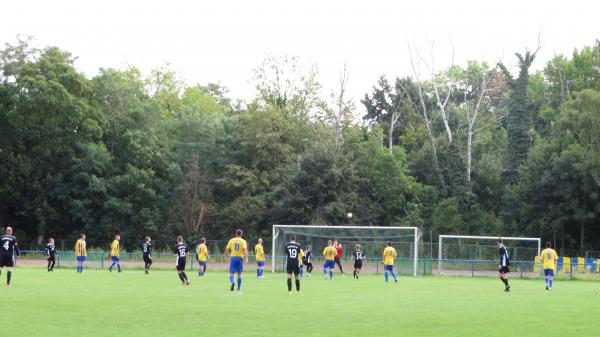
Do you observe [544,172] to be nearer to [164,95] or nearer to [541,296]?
[541,296]

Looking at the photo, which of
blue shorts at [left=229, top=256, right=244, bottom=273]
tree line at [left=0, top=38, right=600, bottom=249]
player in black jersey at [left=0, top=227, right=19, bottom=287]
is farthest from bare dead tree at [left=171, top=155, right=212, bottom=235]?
blue shorts at [left=229, top=256, right=244, bottom=273]

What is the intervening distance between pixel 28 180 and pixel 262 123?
19.4 metres

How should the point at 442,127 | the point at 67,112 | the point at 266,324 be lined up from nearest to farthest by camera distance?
1. the point at 266,324
2. the point at 67,112
3. the point at 442,127

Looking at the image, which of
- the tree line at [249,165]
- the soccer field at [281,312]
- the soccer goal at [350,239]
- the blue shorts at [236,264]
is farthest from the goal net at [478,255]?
the blue shorts at [236,264]

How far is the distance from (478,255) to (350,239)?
7250mm

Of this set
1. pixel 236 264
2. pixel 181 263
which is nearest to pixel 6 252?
pixel 181 263

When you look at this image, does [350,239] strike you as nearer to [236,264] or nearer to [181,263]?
[181,263]

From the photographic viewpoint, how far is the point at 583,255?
54.1 metres

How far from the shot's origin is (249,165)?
6738cm

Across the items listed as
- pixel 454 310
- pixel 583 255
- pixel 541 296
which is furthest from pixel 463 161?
pixel 454 310

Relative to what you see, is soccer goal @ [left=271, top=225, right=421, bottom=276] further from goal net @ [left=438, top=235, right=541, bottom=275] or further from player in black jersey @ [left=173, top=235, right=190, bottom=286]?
player in black jersey @ [left=173, top=235, right=190, bottom=286]

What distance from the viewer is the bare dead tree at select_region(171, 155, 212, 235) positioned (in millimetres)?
66438

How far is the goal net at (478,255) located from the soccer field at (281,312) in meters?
17.0

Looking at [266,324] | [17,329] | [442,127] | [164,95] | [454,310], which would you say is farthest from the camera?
[164,95]
